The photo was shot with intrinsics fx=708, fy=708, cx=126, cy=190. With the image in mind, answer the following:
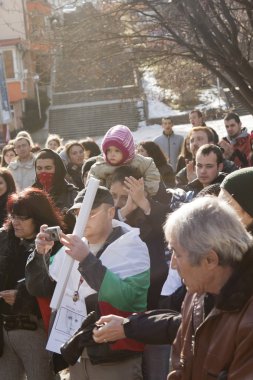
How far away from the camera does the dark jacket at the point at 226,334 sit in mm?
2629

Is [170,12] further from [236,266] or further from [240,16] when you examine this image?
[236,266]

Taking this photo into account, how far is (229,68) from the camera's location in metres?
10.6

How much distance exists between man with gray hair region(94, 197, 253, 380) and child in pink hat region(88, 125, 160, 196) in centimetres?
253

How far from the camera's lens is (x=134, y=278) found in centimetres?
394

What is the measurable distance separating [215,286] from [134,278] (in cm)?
118

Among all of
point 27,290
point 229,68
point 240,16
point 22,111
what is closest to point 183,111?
point 22,111

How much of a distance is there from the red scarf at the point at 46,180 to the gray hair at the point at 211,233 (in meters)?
4.10

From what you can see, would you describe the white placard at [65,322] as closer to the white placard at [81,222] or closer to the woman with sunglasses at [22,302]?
the white placard at [81,222]

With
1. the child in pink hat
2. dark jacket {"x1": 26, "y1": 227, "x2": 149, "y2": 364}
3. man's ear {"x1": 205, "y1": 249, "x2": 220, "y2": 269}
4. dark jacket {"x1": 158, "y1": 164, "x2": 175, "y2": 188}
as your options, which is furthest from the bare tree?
man's ear {"x1": 205, "y1": 249, "x2": 220, "y2": 269}

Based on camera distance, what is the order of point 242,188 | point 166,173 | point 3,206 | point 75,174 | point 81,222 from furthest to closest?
point 75,174
point 166,173
point 3,206
point 81,222
point 242,188

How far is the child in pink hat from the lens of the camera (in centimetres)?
540

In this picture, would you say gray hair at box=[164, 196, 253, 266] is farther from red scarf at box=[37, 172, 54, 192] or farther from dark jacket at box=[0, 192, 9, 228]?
red scarf at box=[37, 172, 54, 192]

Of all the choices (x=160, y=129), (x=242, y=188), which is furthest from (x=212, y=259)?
(x=160, y=129)

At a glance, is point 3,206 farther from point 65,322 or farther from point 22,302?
point 65,322
